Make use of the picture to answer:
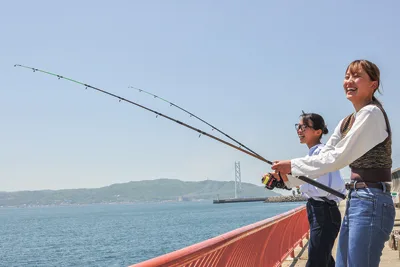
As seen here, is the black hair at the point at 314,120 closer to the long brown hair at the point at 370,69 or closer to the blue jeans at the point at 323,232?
the blue jeans at the point at 323,232

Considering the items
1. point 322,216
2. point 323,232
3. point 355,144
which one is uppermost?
point 355,144

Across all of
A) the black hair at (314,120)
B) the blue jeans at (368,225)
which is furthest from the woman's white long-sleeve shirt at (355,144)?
the black hair at (314,120)

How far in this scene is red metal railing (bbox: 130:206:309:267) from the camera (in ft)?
12.0

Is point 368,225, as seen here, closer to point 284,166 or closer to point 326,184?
point 284,166

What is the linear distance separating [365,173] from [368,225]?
28cm

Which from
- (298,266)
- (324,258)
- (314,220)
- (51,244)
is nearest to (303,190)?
(314,220)

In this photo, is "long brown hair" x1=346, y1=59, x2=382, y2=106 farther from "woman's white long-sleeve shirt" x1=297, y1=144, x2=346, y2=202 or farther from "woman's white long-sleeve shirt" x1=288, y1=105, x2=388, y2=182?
"woman's white long-sleeve shirt" x1=297, y1=144, x2=346, y2=202

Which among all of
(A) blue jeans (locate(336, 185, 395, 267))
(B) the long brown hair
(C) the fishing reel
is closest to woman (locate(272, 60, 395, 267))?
(A) blue jeans (locate(336, 185, 395, 267))

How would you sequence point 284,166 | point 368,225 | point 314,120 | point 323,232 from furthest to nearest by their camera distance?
1. point 314,120
2. point 323,232
3. point 284,166
4. point 368,225

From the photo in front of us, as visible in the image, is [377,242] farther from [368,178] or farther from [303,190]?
[303,190]

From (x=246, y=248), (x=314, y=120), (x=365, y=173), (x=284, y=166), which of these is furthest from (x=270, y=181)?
(x=246, y=248)

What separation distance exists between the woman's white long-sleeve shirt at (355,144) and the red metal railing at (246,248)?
0.93 meters

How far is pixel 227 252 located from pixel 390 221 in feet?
A: 7.38

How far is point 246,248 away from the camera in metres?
6.41
